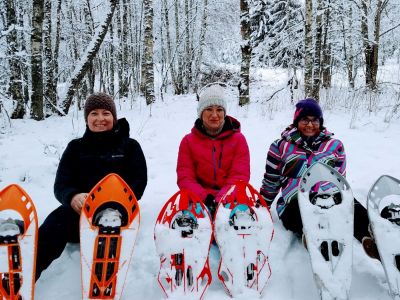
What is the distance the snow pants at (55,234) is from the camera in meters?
2.14

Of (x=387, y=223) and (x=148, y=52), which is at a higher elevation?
(x=148, y=52)

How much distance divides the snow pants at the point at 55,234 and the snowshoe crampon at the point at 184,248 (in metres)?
0.64

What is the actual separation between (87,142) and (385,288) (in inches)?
93.4

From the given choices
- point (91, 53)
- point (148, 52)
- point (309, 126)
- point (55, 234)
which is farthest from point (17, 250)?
point (148, 52)

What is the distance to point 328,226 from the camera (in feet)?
7.28

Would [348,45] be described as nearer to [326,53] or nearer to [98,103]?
[326,53]

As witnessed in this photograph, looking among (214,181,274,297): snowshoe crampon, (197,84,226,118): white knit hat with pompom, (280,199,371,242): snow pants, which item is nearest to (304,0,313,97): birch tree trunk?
(197,84,226,118): white knit hat with pompom

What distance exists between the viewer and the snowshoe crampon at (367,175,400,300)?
194 centimetres

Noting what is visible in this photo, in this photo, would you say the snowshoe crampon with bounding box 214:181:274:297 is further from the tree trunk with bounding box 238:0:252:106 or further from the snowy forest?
the tree trunk with bounding box 238:0:252:106

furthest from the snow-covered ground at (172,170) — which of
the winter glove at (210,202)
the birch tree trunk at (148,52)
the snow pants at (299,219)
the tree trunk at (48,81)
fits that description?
the birch tree trunk at (148,52)

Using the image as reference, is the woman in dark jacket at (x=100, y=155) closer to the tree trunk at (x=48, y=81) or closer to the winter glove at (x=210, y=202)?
the winter glove at (x=210, y=202)

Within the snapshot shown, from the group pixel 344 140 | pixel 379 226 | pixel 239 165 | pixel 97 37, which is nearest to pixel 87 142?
pixel 239 165

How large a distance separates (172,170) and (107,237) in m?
2.02

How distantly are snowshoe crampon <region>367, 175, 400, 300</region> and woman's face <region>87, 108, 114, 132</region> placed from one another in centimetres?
206
